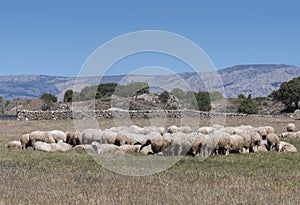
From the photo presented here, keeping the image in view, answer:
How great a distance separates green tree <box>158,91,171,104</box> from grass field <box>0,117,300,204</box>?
3435 cm

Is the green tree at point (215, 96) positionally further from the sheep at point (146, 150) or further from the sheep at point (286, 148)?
the sheep at point (146, 150)

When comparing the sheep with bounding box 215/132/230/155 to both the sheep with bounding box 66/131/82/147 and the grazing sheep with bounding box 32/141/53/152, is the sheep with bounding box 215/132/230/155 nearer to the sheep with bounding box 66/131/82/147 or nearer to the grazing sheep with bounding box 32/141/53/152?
the sheep with bounding box 66/131/82/147

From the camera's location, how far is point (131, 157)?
18.1m

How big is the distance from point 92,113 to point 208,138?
29.7 m

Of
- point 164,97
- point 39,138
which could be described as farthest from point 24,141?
point 164,97

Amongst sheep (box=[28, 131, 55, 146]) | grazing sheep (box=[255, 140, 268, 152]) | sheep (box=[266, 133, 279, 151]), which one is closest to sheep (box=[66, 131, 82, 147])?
sheep (box=[28, 131, 55, 146])

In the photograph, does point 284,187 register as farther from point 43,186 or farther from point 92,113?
point 92,113

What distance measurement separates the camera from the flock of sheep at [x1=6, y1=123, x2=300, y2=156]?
18641 millimetres

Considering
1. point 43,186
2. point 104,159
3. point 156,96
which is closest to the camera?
point 43,186

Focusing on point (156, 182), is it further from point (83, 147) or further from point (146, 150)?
point (83, 147)

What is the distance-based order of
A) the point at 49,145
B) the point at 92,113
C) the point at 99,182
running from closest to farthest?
the point at 99,182, the point at 49,145, the point at 92,113

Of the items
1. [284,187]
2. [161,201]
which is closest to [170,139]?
[284,187]

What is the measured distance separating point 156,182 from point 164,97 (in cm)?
4035

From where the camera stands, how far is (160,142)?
18922mm
